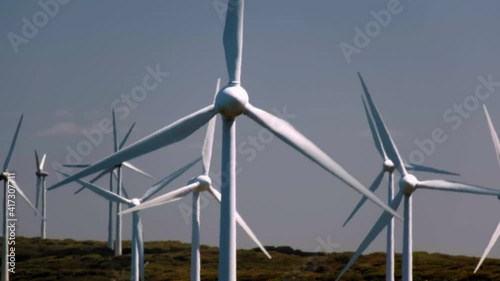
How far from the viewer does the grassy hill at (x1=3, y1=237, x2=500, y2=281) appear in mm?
102750

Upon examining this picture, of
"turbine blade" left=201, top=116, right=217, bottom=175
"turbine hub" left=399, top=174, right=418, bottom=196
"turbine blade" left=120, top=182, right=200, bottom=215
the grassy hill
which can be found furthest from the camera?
the grassy hill

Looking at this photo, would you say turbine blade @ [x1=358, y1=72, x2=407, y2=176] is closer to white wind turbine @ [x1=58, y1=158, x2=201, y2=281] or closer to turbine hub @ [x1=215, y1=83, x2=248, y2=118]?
white wind turbine @ [x1=58, y1=158, x2=201, y2=281]

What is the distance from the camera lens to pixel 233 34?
3384cm

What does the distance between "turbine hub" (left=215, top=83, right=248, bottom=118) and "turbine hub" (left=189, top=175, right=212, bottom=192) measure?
63.8 ft

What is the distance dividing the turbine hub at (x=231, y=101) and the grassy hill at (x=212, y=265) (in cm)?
6729

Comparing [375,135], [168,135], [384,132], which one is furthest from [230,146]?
[375,135]

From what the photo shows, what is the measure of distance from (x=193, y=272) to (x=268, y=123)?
2096 centimetres

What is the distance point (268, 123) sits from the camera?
32.1 m

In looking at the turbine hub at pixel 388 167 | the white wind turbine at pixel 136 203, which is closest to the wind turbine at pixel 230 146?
the white wind turbine at pixel 136 203

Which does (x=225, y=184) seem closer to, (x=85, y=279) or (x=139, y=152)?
(x=139, y=152)

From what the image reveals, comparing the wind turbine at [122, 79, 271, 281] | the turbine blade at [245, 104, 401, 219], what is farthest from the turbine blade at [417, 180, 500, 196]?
the turbine blade at [245, 104, 401, 219]

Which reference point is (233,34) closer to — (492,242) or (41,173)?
(492,242)

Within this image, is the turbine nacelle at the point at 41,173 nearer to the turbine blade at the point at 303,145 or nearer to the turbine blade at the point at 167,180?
the turbine blade at the point at 167,180

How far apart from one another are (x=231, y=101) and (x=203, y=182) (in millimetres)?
20111
